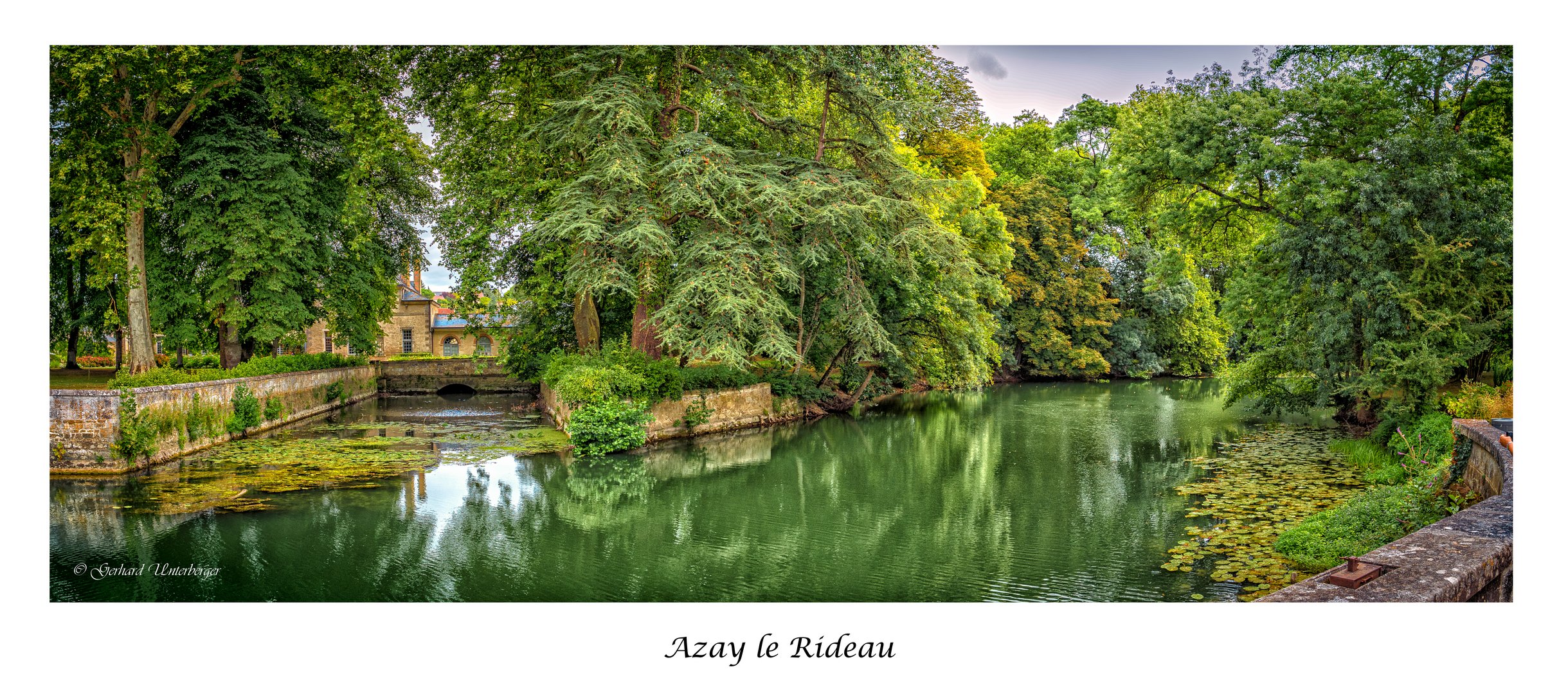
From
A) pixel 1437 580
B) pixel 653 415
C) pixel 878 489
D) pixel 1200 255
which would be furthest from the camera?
pixel 1200 255

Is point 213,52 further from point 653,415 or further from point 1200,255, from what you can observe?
point 1200,255

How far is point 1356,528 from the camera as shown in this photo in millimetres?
7195

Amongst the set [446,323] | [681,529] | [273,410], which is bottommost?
[681,529]

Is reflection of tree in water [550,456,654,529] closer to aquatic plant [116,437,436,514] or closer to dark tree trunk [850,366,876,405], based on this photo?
aquatic plant [116,437,436,514]

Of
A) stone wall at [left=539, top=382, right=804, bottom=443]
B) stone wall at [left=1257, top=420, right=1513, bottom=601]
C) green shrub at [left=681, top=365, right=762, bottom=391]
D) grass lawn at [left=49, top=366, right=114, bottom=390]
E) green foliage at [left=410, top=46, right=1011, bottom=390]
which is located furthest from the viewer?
green shrub at [left=681, top=365, right=762, bottom=391]

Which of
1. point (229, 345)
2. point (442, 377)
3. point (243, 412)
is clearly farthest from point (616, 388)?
point (442, 377)

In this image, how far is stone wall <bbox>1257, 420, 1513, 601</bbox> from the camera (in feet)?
15.3

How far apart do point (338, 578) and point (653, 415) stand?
853 cm

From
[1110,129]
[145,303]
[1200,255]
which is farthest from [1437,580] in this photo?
[1110,129]

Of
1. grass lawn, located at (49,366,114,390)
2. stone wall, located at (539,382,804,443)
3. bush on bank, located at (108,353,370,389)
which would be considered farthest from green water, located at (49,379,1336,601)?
grass lawn, located at (49,366,114,390)

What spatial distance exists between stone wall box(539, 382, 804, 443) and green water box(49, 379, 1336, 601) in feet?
2.31

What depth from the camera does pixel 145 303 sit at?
48.6 ft

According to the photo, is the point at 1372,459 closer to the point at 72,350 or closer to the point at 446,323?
the point at 72,350

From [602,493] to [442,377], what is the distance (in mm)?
21233
